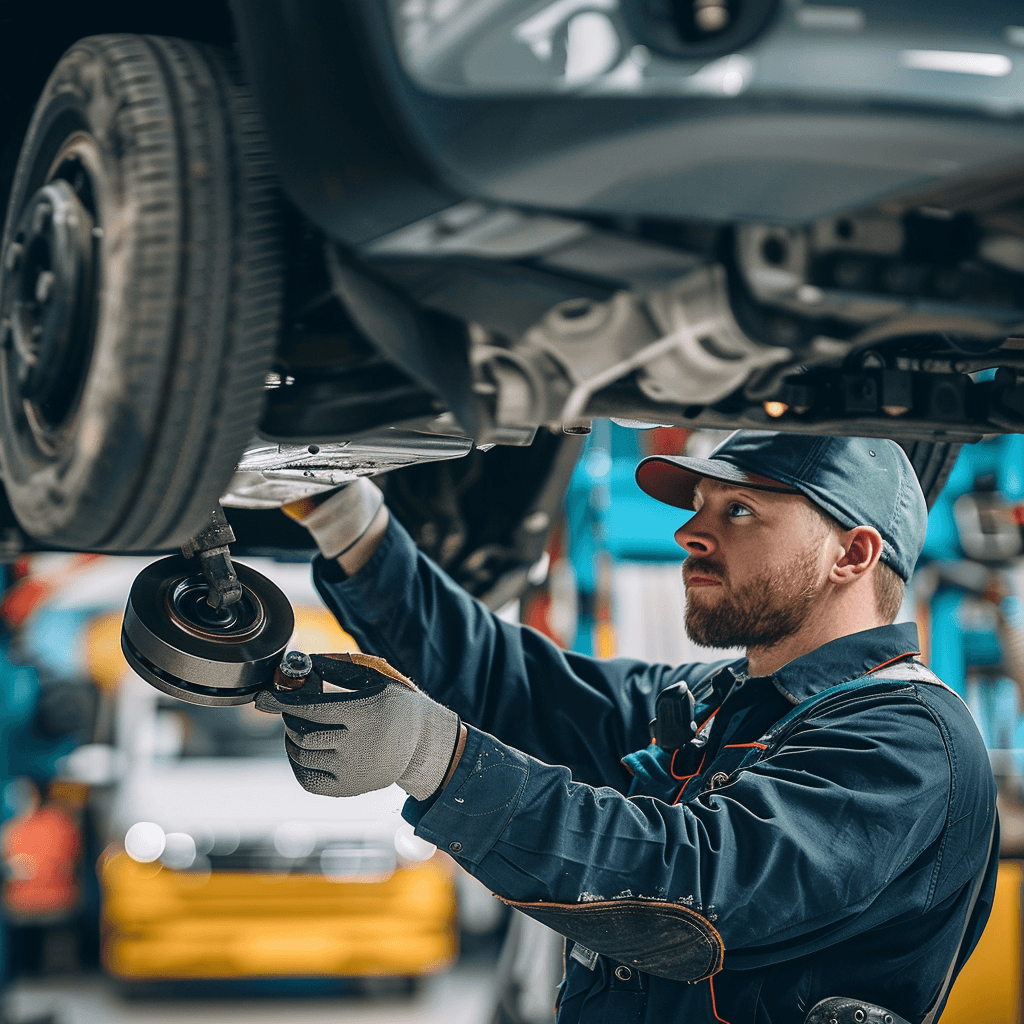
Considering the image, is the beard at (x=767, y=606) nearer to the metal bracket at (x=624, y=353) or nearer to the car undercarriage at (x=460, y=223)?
the car undercarriage at (x=460, y=223)

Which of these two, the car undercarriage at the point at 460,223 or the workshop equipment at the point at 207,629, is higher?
the car undercarriage at the point at 460,223

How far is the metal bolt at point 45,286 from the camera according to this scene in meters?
1.13

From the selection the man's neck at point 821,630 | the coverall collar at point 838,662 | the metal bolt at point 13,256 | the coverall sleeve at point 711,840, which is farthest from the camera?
the man's neck at point 821,630

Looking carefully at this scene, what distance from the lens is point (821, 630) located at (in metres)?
1.89

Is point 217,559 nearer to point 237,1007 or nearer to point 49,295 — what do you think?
point 49,295

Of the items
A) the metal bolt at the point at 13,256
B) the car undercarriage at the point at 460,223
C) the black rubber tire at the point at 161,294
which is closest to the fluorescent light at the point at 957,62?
the car undercarriage at the point at 460,223

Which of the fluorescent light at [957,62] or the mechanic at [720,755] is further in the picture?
the mechanic at [720,755]

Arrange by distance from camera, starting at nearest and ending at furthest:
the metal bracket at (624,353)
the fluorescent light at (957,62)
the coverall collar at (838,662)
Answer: the fluorescent light at (957,62), the metal bracket at (624,353), the coverall collar at (838,662)

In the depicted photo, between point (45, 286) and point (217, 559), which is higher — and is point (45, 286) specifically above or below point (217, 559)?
above

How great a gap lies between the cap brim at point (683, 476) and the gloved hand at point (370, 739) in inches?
22.9

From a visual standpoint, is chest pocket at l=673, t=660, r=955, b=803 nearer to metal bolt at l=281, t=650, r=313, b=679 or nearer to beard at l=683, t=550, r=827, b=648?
beard at l=683, t=550, r=827, b=648

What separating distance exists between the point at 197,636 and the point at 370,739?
12.0 inches

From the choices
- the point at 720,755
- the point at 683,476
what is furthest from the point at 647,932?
the point at 683,476

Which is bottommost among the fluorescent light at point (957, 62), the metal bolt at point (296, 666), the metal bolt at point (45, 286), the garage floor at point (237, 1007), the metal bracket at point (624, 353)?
the garage floor at point (237, 1007)
